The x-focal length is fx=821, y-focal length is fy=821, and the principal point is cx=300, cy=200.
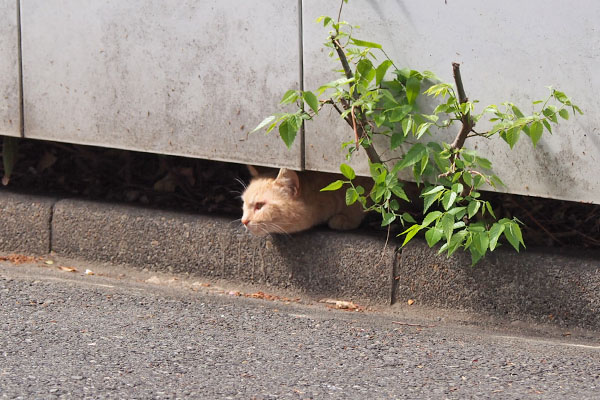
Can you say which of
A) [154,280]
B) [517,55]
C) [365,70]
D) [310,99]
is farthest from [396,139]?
[154,280]

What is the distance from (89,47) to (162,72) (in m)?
0.49

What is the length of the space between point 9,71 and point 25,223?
0.92 metres

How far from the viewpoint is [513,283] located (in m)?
4.05

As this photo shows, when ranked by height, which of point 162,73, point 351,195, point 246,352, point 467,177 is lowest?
point 246,352

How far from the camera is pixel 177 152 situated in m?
4.64

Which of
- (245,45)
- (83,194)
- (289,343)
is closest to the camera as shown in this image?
(289,343)

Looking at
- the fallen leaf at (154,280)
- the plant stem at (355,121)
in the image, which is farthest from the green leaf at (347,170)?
the fallen leaf at (154,280)

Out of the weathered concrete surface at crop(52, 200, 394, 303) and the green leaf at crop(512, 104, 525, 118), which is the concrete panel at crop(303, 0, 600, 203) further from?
the weathered concrete surface at crop(52, 200, 394, 303)

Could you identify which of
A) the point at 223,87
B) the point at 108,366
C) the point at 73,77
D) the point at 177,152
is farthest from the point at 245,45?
the point at 108,366

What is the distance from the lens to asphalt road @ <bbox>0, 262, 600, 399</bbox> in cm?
318

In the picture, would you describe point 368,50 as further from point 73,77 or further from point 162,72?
point 73,77

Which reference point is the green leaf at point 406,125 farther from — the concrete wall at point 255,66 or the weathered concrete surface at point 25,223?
the weathered concrete surface at point 25,223

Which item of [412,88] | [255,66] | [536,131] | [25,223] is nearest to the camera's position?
[536,131]

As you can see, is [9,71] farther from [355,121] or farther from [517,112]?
[517,112]
